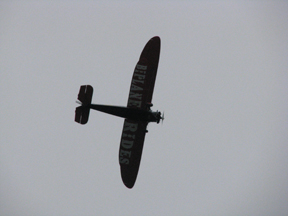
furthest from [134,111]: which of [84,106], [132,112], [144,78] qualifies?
[84,106]

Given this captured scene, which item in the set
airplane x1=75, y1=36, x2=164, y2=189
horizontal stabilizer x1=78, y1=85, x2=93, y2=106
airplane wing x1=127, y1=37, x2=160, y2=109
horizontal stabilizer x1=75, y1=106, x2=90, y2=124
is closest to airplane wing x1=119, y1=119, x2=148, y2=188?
airplane x1=75, y1=36, x2=164, y2=189

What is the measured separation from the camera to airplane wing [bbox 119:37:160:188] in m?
23.3

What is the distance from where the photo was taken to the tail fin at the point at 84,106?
23109 millimetres

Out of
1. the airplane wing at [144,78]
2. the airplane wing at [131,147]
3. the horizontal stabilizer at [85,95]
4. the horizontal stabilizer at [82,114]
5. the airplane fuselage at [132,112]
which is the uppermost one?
the airplane wing at [144,78]

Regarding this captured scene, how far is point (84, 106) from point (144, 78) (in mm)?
4771

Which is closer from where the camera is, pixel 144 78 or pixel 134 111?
pixel 134 111

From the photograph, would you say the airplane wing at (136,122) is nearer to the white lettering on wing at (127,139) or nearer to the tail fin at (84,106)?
the white lettering on wing at (127,139)

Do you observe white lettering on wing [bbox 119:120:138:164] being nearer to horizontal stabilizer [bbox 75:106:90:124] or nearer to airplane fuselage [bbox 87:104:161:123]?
airplane fuselage [bbox 87:104:161:123]

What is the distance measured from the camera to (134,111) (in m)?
23.0

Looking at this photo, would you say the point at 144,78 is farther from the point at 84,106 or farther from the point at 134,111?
the point at 84,106

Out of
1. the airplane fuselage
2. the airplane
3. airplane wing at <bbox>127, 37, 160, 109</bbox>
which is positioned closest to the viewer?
the airplane fuselage

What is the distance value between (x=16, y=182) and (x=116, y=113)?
10897 cm

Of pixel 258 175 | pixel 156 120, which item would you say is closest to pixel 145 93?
pixel 156 120


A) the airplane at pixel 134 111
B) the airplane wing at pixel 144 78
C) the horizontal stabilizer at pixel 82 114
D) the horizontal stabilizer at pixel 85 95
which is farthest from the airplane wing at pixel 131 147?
the horizontal stabilizer at pixel 85 95
